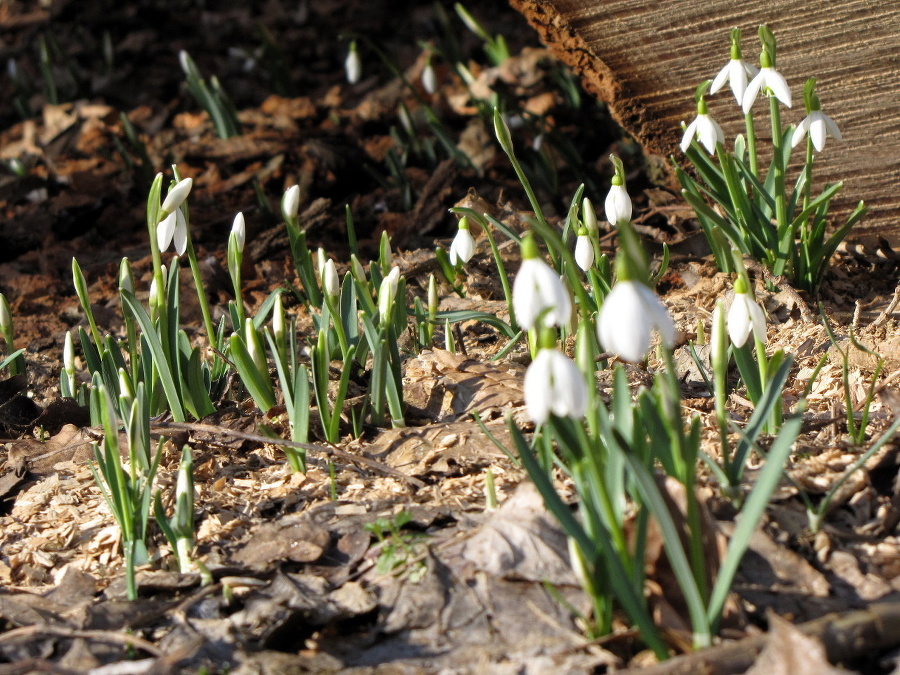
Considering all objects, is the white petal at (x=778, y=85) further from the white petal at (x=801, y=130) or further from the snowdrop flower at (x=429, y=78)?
the snowdrop flower at (x=429, y=78)

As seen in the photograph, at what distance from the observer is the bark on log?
2809 mm

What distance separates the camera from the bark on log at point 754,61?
281 centimetres

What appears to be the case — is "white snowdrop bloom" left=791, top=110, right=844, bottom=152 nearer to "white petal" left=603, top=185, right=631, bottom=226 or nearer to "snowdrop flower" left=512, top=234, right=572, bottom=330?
"white petal" left=603, top=185, right=631, bottom=226

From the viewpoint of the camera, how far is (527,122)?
166 inches

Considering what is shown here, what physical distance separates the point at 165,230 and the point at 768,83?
5.21 ft

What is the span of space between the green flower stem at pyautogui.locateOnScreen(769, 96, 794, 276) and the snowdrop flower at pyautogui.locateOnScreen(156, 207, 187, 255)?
166cm

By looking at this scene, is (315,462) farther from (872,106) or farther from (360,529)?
(872,106)

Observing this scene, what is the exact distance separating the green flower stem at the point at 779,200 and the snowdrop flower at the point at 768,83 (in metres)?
0.19

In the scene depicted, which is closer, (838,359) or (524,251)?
(524,251)

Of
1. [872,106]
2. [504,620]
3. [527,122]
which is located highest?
[527,122]

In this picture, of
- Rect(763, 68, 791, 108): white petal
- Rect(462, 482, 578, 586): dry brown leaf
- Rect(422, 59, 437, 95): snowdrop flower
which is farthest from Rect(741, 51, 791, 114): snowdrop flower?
Rect(422, 59, 437, 95): snowdrop flower

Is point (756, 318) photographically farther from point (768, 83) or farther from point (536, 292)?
point (768, 83)

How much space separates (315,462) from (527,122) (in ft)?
8.21

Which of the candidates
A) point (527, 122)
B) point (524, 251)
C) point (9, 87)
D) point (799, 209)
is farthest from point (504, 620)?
point (9, 87)
